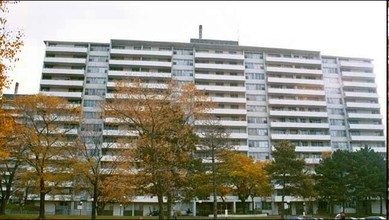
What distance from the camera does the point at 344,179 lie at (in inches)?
2544

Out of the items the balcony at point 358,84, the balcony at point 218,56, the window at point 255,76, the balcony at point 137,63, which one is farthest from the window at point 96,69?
the balcony at point 358,84

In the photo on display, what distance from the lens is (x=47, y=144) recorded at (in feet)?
169

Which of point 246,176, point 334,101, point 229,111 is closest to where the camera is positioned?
→ point 246,176

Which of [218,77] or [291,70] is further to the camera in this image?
A: [291,70]

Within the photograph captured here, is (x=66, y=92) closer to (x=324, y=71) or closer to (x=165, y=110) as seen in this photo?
(x=165, y=110)

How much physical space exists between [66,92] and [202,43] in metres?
36.9

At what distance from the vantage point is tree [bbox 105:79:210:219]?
3906 cm

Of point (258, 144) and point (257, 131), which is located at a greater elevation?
point (257, 131)

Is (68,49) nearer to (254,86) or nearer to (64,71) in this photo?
(64,71)

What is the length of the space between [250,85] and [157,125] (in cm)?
6395

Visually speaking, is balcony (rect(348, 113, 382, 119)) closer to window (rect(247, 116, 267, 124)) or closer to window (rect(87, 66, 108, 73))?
window (rect(247, 116, 267, 124))

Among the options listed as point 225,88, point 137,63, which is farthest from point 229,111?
point 137,63

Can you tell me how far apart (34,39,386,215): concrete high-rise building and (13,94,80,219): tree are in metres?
36.7

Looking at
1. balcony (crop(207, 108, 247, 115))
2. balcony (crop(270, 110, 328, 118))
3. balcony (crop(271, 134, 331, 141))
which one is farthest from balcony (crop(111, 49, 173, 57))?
balcony (crop(271, 134, 331, 141))
